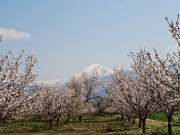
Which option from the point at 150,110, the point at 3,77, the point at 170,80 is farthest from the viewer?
the point at 150,110

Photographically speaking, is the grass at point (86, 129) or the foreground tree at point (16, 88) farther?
the grass at point (86, 129)

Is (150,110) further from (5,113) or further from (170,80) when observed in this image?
(5,113)

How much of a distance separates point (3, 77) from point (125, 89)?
1475 cm

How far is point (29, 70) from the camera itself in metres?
14.4

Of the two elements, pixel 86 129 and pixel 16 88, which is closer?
pixel 16 88

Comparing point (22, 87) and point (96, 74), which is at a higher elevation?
point (96, 74)

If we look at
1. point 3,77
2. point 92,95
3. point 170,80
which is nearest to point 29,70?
point 3,77

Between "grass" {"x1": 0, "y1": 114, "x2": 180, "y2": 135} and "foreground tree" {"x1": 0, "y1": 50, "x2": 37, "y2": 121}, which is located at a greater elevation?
"foreground tree" {"x1": 0, "y1": 50, "x2": 37, "y2": 121}

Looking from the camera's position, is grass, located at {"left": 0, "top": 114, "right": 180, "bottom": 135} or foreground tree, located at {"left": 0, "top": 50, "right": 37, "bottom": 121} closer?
foreground tree, located at {"left": 0, "top": 50, "right": 37, "bottom": 121}

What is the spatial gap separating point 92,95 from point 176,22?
5505 centimetres

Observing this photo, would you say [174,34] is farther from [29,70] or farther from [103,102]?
[103,102]

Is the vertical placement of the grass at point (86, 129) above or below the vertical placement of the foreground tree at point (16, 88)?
below

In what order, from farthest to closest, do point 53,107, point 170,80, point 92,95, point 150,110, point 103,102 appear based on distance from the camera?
point 103,102 → point 92,95 → point 53,107 → point 150,110 → point 170,80

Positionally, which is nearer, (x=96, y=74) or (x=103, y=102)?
(x=96, y=74)
